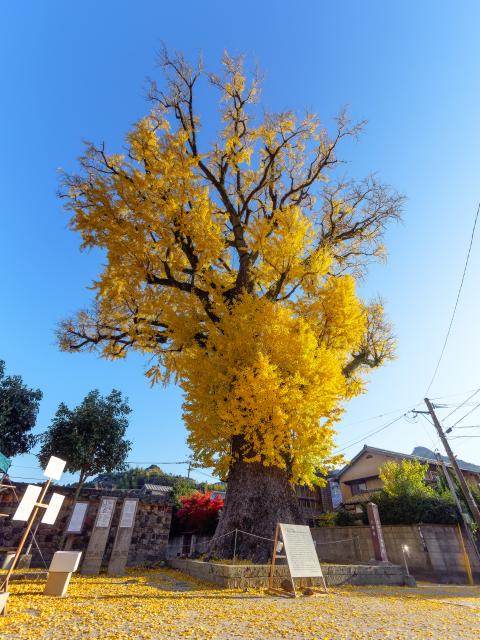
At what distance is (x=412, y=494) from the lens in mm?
16391

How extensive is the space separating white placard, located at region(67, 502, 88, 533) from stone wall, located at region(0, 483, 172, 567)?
1312mm

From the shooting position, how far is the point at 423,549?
47.5ft

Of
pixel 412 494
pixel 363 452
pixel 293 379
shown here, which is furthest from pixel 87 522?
pixel 363 452

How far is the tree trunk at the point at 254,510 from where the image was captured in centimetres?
808

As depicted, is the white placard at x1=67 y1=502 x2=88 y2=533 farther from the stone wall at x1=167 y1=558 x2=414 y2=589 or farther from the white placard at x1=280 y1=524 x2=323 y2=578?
the white placard at x1=280 y1=524 x2=323 y2=578

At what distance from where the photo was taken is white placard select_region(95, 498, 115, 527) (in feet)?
29.7

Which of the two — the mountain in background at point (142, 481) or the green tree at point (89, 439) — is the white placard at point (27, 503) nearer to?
the green tree at point (89, 439)

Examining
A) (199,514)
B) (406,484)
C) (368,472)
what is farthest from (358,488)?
(199,514)

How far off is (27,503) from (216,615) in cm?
302

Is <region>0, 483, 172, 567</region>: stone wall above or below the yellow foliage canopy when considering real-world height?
below

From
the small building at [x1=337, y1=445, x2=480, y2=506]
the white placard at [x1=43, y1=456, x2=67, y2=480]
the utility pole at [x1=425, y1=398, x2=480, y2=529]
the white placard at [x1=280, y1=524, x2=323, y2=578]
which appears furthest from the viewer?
the small building at [x1=337, y1=445, x2=480, y2=506]

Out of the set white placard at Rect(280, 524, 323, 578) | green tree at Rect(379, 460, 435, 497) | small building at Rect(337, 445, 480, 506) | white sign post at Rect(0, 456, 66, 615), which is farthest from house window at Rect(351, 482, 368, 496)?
white sign post at Rect(0, 456, 66, 615)

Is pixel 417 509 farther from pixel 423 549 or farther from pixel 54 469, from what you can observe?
pixel 54 469

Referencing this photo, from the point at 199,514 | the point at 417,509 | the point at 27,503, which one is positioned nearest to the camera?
the point at 27,503
